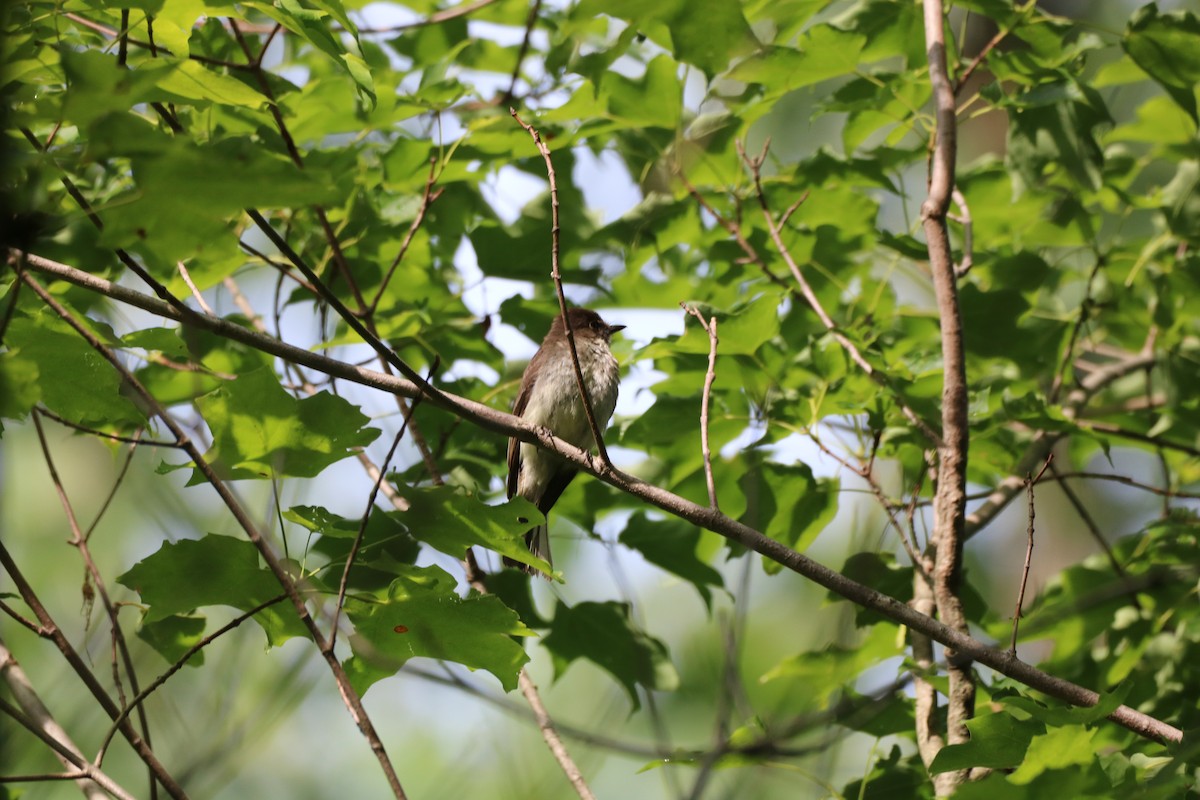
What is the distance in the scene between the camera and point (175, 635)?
354cm

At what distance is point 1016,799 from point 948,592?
1.26m

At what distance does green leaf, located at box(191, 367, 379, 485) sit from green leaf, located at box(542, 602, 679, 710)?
143 cm

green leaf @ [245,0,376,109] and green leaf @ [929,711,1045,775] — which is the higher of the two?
green leaf @ [245,0,376,109]

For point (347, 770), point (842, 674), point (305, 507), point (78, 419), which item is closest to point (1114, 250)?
point (842, 674)

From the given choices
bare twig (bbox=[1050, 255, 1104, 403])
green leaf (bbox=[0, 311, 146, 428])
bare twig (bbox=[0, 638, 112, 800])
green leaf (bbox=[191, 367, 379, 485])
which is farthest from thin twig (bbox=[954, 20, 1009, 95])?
bare twig (bbox=[0, 638, 112, 800])

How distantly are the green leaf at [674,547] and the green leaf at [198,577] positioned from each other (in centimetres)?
160

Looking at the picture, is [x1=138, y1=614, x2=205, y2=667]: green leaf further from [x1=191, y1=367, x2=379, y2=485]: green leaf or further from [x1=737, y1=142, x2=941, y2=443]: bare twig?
[x1=737, y1=142, x2=941, y2=443]: bare twig

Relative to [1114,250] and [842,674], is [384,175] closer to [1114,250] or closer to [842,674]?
[842,674]

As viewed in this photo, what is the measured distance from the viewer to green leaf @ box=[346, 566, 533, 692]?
2908 millimetres

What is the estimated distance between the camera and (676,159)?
453 centimetres

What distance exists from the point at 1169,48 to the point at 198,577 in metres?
3.63

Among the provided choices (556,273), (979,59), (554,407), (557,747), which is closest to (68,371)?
(556,273)

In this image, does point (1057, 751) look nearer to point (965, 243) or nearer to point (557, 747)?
point (557, 747)

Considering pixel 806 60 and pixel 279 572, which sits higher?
pixel 806 60
